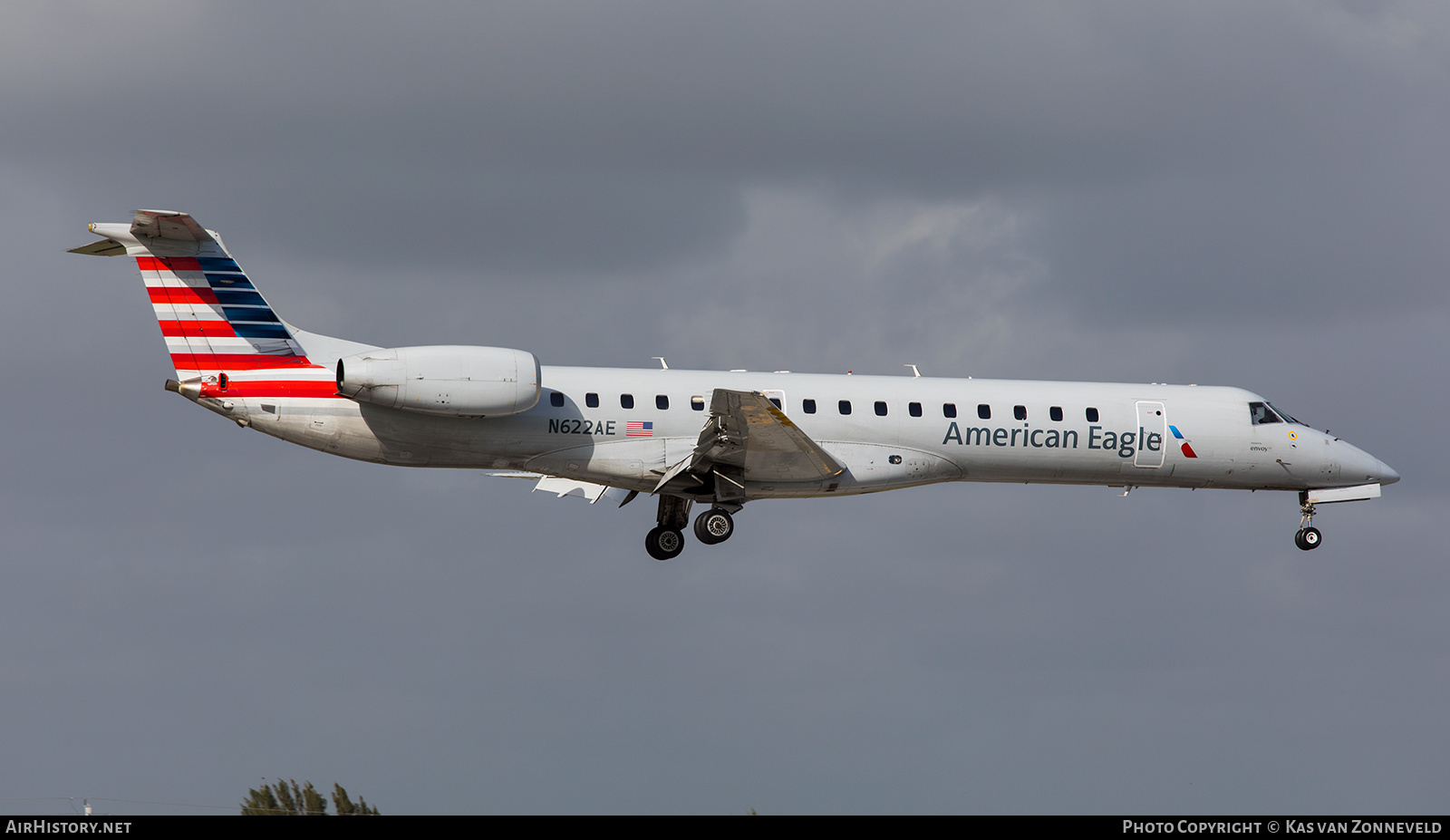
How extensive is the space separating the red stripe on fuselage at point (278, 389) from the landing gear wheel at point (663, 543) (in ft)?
21.8

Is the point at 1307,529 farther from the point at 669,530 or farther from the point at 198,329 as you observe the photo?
the point at 198,329

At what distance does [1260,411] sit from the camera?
3045cm

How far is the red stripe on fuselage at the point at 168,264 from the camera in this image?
25.4m

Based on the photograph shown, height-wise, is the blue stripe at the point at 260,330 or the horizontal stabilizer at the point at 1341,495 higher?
the blue stripe at the point at 260,330

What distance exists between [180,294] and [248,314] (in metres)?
1.12

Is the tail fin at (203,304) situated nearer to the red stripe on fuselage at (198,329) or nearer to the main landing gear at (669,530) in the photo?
the red stripe on fuselage at (198,329)

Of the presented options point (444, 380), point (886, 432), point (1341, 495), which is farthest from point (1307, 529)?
point (444, 380)

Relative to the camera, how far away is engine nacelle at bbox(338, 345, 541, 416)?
25.0 metres

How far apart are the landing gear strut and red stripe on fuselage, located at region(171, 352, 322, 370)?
23.2 ft

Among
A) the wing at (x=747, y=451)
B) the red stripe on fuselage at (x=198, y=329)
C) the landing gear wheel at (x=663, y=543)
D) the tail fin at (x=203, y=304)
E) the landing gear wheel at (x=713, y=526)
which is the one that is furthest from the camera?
the landing gear wheel at (x=663, y=543)

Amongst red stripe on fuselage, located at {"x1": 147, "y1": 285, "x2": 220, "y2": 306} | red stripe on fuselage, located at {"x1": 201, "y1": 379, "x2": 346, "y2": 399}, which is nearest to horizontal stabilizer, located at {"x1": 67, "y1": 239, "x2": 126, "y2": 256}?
red stripe on fuselage, located at {"x1": 147, "y1": 285, "x2": 220, "y2": 306}

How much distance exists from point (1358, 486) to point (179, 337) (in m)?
22.7

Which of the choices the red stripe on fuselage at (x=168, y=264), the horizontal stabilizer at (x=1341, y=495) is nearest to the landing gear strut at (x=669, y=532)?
the red stripe on fuselage at (x=168, y=264)
